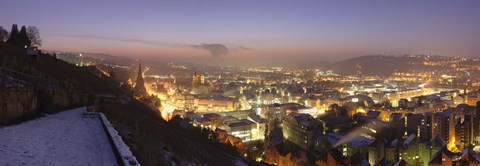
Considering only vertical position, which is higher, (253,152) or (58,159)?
(58,159)

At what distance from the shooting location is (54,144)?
5.12 metres

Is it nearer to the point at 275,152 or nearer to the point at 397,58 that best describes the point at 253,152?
the point at 275,152

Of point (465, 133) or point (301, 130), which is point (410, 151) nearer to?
point (301, 130)

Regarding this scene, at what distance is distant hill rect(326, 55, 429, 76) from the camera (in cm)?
12736

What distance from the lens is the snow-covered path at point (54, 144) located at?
433 cm

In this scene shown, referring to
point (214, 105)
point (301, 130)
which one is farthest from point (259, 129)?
point (214, 105)

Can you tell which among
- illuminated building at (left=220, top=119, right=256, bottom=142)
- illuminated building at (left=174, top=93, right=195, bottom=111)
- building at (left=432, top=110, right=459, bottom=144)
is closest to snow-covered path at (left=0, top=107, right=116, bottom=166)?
illuminated building at (left=220, top=119, right=256, bottom=142)

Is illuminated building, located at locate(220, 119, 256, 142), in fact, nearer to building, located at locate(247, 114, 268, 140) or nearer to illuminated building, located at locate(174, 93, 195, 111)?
building, located at locate(247, 114, 268, 140)

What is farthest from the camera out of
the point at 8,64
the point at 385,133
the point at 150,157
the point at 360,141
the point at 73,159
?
the point at 385,133

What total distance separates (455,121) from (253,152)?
52.5 ft

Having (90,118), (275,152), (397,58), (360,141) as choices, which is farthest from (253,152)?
(397,58)

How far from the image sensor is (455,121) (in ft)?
91.4

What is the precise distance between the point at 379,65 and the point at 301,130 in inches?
4855

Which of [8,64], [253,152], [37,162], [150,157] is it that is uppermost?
[8,64]
